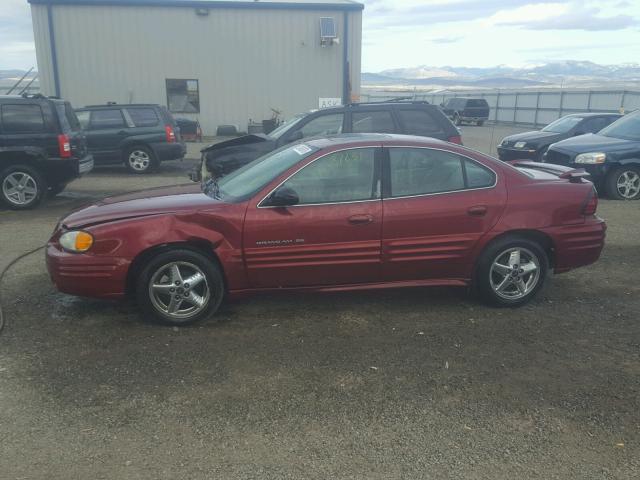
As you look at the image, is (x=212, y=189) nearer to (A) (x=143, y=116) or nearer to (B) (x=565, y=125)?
(A) (x=143, y=116)

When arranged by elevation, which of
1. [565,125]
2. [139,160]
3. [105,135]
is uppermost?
[565,125]

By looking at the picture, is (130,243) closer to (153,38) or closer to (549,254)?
(549,254)

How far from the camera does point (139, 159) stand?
564 inches

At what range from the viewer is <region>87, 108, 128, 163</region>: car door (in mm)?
14023

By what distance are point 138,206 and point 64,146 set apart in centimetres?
567

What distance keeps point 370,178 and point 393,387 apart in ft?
6.13

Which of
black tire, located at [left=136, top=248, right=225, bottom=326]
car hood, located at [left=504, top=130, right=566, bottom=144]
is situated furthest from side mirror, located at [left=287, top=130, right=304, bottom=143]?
car hood, located at [left=504, top=130, right=566, bottom=144]

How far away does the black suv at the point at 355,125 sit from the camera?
9.00m

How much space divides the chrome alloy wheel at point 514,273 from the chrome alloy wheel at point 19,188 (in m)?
7.85

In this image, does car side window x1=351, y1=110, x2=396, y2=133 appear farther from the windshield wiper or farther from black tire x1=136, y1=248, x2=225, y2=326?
black tire x1=136, y1=248, x2=225, y2=326

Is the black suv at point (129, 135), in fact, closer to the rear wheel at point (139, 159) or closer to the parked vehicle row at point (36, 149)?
the rear wheel at point (139, 159)

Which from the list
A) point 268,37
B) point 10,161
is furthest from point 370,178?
point 268,37

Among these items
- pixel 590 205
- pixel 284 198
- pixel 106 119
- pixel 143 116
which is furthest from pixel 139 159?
pixel 590 205

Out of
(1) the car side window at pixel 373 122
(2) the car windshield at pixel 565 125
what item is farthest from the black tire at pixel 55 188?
(2) the car windshield at pixel 565 125
